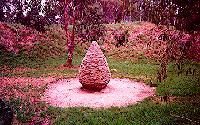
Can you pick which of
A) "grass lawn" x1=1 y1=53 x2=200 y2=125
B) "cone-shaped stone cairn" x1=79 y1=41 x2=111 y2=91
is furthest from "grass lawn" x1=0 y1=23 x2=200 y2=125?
"cone-shaped stone cairn" x1=79 y1=41 x2=111 y2=91

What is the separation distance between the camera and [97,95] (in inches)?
464

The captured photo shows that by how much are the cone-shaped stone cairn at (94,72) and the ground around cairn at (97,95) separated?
0.29m

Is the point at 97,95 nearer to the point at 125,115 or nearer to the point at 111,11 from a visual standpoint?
the point at 125,115

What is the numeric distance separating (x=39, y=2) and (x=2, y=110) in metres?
15.7

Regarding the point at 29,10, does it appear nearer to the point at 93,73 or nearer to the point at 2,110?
the point at 93,73

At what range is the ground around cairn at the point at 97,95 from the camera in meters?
10.8

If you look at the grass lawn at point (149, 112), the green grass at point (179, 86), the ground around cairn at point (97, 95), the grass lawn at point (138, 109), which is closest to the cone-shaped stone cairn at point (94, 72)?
the ground around cairn at point (97, 95)

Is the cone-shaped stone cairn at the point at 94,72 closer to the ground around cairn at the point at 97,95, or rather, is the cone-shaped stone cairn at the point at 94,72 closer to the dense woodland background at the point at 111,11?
the ground around cairn at the point at 97,95

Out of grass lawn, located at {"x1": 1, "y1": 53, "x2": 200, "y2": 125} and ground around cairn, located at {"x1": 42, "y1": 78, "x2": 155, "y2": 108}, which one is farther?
ground around cairn, located at {"x1": 42, "y1": 78, "x2": 155, "y2": 108}

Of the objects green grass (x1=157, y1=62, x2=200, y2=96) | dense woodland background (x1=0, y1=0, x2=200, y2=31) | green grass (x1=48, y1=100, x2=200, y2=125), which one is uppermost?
dense woodland background (x1=0, y1=0, x2=200, y2=31)

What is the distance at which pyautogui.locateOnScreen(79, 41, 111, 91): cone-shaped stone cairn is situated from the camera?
12.1 metres

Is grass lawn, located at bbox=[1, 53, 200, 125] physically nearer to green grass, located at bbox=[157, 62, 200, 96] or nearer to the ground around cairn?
green grass, located at bbox=[157, 62, 200, 96]

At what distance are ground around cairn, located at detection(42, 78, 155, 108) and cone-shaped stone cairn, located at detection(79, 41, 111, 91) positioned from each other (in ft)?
0.97

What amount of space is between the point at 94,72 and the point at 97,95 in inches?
36.8
